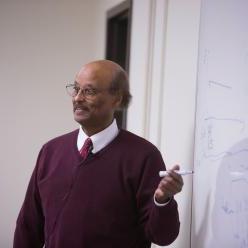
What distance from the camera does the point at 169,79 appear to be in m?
1.56

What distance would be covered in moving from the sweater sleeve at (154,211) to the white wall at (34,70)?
1.57 metres

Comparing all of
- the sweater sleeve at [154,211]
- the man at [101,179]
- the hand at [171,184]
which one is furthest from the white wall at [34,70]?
the hand at [171,184]

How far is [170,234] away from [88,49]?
6.29ft

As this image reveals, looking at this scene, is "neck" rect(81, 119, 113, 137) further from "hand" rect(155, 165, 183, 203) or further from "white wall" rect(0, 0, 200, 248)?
"white wall" rect(0, 0, 200, 248)

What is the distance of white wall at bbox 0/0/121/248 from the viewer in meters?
2.63

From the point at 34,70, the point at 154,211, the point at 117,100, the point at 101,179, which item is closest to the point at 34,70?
the point at 34,70

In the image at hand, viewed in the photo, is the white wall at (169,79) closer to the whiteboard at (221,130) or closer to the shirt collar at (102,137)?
the whiteboard at (221,130)

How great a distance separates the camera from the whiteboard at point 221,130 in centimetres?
103

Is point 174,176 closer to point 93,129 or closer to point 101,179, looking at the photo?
point 101,179

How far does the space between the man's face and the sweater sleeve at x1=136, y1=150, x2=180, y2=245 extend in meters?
0.23

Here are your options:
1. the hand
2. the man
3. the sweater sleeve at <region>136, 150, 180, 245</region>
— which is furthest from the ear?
the hand

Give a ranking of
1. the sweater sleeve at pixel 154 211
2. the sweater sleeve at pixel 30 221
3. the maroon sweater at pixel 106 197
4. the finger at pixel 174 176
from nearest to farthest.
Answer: the finger at pixel 174 176, the sweater sleeve at pixel 154 211, the maroon sweater at pixel 106 197, the sweater sleeve at pixel 30 221

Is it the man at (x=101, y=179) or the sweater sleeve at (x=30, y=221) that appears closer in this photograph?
the man at (x=101, y=179)

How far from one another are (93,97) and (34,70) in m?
1.53
